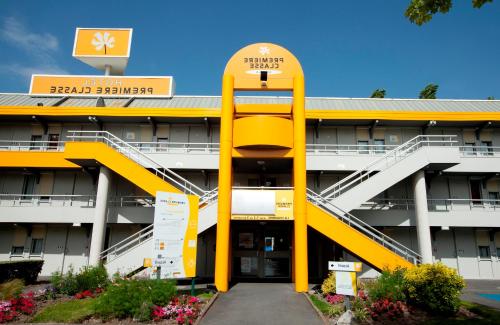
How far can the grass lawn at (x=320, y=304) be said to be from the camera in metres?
12.9

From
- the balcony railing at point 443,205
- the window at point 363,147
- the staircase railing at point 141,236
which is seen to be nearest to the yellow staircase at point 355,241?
the staircase railing at point 141,236

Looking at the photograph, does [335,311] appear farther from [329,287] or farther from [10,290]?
[10,290]

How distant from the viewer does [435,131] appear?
2598 centimetres

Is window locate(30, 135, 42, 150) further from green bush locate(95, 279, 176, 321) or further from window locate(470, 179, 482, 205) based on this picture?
window locate(470, 179, 482, 205)

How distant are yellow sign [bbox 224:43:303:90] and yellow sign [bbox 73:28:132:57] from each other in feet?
53.7

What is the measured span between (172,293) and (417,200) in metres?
15.6

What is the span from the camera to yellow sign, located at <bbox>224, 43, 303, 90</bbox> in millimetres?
19016

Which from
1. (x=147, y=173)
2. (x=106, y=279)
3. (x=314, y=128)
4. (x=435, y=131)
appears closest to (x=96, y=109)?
(x=147, y=173)

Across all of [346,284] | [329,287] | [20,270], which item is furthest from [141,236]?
[346,284]

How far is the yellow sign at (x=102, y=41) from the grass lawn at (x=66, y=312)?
23.9 meters

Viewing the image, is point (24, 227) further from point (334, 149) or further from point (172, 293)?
point (334, 149)

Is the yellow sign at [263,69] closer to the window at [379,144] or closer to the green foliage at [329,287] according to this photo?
the window at [379,144]

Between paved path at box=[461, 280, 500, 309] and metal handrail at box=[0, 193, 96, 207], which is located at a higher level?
metal handrail at box=[0, 193, 96, 207]

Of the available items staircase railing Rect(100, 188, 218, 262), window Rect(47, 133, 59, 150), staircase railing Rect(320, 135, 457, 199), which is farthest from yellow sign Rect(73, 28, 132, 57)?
staircase railing Rect(320, 135, 457, 199)
